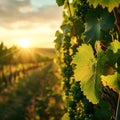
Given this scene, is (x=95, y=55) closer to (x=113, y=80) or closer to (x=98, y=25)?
(x=98, y=25)

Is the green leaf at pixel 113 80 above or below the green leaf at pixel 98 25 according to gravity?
below

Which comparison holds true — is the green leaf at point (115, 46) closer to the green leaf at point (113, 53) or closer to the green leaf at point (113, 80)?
the green leaf at point (113, 53)

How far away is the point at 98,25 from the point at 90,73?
578 millimetres

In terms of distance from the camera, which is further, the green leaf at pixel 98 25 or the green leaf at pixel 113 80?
the green leaf at pixel 98 25

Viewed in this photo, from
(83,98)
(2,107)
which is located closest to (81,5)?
(83,98)

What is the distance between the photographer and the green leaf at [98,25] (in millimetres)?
2914

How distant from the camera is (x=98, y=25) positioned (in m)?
2.95

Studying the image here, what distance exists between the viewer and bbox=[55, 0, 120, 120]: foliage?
2451 mm

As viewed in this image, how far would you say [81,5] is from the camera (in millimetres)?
3555

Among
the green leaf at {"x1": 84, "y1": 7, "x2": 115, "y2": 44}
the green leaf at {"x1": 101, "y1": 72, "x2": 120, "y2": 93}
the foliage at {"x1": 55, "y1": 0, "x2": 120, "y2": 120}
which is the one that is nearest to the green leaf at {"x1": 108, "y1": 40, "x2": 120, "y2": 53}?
the foliage at {"x1": 55, "y1": 0, "x2": 120, "y2": 120}

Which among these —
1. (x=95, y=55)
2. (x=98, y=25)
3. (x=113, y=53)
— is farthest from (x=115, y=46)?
(x=95, y=55)

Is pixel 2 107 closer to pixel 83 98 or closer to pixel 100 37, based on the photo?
pixel 83 98

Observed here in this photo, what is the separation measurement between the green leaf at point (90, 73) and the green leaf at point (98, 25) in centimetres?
28

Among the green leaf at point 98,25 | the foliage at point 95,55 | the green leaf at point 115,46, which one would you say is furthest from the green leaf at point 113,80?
the green leaf at point 98,25
